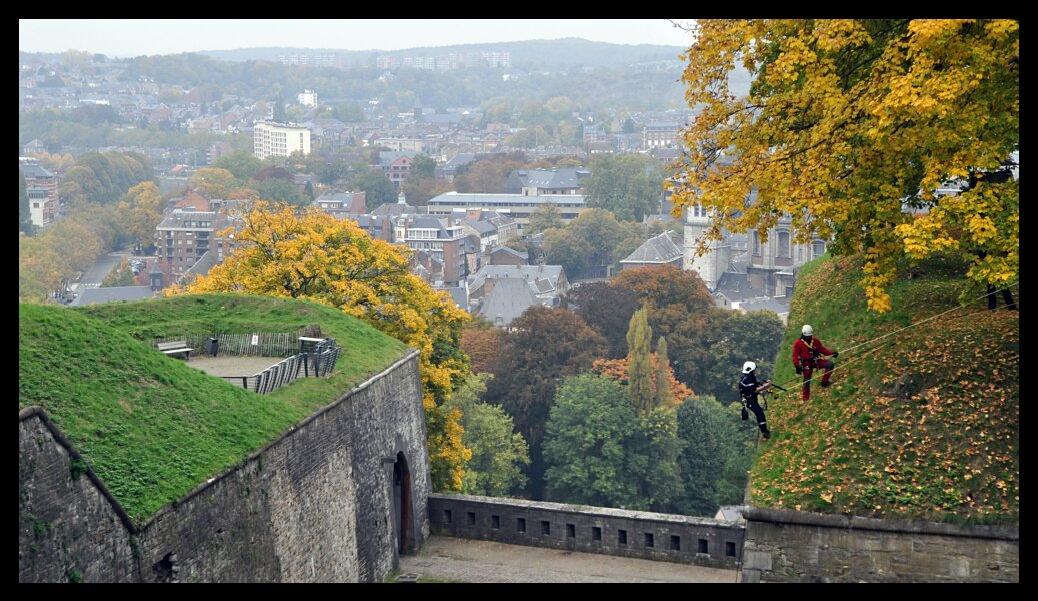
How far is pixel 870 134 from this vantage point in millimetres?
16359

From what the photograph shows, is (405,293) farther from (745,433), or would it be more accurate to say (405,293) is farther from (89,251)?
(89,251)

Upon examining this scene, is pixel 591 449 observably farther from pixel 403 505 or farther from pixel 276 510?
pixel 276 510

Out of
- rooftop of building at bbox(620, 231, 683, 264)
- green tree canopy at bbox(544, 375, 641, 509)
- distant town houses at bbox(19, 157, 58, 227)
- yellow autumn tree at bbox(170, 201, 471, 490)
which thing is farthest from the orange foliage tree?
distant town houses at bbox(19, 157, 58, 227)

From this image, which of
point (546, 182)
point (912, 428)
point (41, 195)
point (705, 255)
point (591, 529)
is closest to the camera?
point (912, 428)

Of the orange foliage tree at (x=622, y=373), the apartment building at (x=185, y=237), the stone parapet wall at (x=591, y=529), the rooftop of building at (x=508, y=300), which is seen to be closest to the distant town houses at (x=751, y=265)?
the rooftop of building at (x=508, y=300)

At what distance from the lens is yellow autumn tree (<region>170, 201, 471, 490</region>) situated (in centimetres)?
3359

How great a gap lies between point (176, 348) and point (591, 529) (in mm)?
8138

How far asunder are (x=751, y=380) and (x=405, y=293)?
18420 millimetres

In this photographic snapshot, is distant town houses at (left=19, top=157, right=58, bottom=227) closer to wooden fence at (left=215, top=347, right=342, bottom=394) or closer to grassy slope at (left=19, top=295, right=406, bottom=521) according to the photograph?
wooden fence at (left=215, top=347, right=342, bottom=394)

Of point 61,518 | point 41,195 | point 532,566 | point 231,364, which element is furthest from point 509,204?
point 61,518

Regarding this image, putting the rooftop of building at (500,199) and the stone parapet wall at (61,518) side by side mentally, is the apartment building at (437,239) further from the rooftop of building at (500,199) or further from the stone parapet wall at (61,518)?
the stone parapet wall at (61,518)
